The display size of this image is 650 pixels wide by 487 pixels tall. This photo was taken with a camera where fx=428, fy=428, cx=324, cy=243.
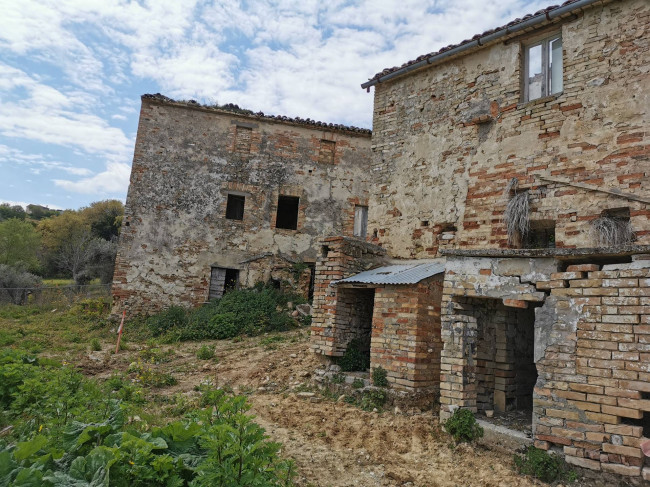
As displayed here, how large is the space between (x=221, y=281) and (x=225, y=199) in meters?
3.11

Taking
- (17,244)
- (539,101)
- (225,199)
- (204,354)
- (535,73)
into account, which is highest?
(535,73)

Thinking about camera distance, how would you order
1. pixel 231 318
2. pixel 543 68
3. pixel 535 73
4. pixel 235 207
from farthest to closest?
pixel 235 207 < pixel 231 318 < pixel 535 73 < pixel 543 68

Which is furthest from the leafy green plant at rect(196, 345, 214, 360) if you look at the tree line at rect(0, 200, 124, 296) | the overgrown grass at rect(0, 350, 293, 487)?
the tree line at rect(0, 200, 124, 296)

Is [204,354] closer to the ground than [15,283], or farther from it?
closer to the ground

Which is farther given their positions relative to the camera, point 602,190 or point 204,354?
point 204,354

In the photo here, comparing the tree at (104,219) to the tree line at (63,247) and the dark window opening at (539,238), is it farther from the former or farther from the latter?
the dark window opening at (539,238)

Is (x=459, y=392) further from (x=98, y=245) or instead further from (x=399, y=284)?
(x=98, y=245)

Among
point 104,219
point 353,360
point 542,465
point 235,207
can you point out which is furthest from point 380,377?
point 104,219

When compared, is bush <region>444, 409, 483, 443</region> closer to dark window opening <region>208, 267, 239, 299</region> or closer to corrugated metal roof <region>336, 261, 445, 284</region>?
corrugated metal roof <region>336, 261, 445, 284</region>

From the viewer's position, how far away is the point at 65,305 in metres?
→ 16.8

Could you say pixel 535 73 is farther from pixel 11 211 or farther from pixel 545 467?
pixel 11 211

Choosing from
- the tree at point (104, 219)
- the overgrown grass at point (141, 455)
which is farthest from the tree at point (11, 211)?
the overgrown grass at point (141, 455)

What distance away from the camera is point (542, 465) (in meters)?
4.66

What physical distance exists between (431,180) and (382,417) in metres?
5.34
